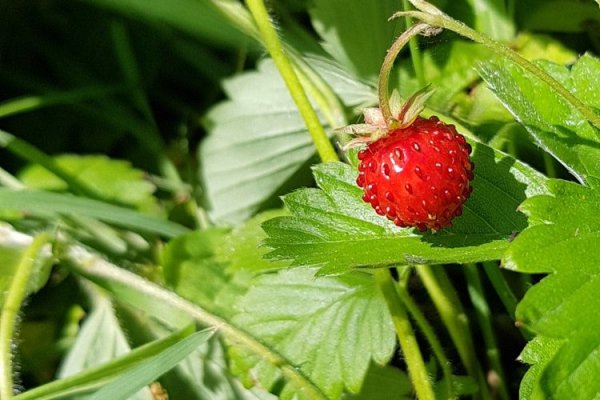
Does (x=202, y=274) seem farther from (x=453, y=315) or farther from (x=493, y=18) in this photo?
(x=493, y=18)

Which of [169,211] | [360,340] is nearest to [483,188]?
[360,340]

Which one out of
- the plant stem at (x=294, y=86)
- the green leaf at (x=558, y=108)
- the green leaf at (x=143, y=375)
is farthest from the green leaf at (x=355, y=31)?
the green leaf at (x=143, y=375)

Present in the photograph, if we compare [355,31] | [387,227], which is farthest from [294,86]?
[387,227]

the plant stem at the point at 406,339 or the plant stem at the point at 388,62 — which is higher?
the plant stem at the point at 388,62

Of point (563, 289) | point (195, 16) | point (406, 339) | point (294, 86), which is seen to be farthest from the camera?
point (195, 16)

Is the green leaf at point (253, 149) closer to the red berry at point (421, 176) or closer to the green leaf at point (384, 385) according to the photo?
the green leaf at point (384, 385)

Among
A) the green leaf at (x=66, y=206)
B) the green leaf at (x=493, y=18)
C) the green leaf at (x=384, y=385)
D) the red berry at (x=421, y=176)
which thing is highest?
the green leaf at (x=493, y=18)

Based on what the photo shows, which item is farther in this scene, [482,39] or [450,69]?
[450,69]

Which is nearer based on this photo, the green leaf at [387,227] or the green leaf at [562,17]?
the green leaf at [387,227]
